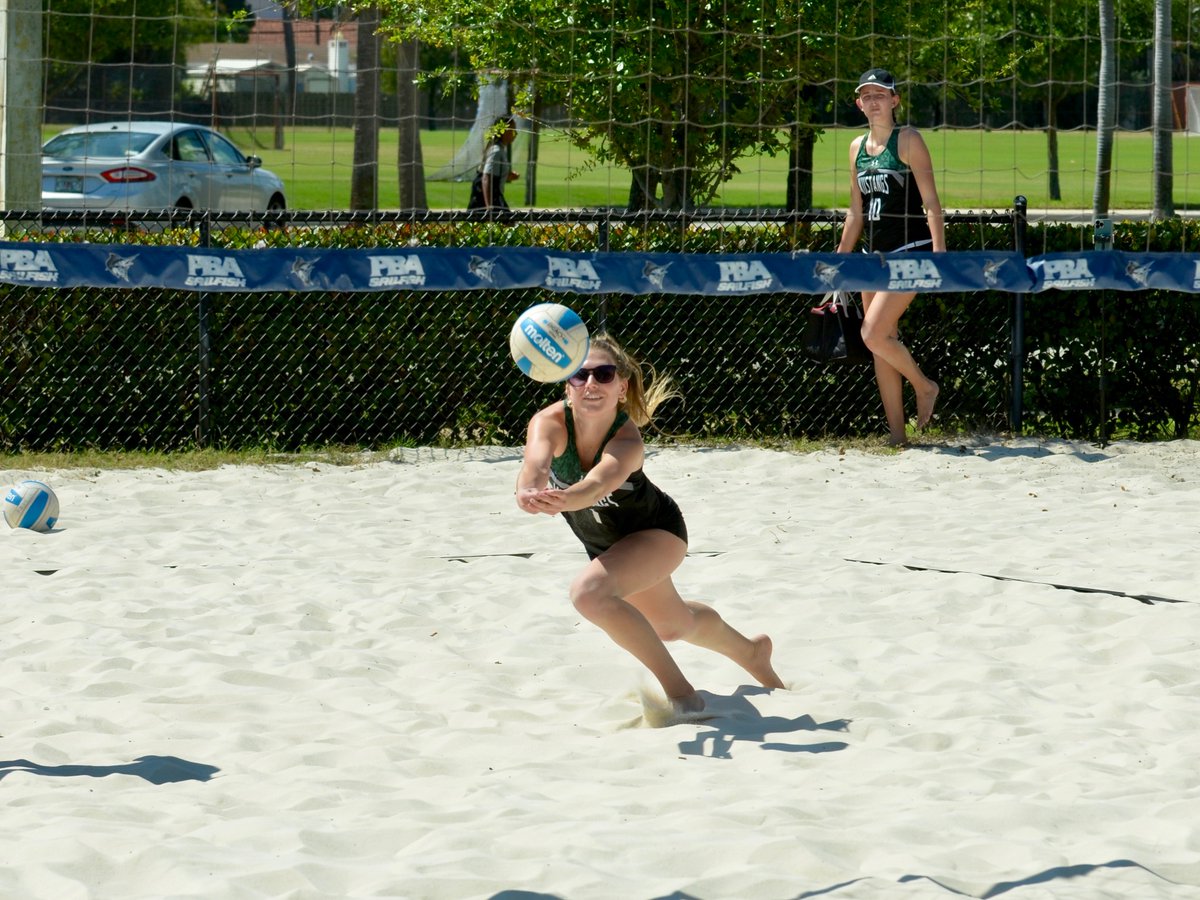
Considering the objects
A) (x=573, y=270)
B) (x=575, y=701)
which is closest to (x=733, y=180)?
(x=573, y=270)

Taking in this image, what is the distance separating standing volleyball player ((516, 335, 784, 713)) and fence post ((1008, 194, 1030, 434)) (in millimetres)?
4964

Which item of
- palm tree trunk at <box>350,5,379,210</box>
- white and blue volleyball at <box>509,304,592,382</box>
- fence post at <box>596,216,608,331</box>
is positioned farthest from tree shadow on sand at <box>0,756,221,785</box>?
palm tree trunk at <box>350,5,379,210</box>

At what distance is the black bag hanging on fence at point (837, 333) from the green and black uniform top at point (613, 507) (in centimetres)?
431

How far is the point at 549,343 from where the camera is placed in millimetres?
4414

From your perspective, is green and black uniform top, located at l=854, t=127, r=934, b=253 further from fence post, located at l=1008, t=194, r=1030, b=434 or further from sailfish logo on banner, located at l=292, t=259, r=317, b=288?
sailfish logo on banner, located at l=292, t=259, r=317, b=288

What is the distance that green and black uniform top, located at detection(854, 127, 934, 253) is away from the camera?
8828mm

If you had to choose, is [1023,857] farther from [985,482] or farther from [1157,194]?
[1157,194]

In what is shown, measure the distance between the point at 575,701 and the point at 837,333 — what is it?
4499 mm

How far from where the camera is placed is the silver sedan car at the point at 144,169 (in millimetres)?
16031

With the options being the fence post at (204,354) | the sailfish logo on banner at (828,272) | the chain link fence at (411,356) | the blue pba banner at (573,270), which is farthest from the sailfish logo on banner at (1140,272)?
the fence post at (204,354)

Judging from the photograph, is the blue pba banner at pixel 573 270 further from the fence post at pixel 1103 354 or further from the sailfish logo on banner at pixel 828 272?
the fence post at pixel 1103 354

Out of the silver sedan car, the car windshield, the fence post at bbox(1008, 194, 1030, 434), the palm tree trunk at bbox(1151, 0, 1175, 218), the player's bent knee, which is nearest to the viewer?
the player's bent knee

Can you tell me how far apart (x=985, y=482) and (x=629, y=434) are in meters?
3.92

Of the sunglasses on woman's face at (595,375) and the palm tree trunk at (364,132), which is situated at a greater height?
the palm tree trunk at (364,132)
